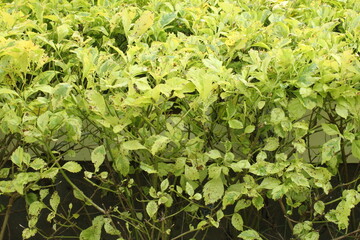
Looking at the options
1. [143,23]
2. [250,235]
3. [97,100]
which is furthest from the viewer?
[143,23]

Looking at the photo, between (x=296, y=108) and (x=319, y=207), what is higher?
(x=296, y=108)

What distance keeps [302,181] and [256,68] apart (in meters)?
0.49

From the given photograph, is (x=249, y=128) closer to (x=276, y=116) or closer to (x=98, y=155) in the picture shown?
(x=276, y=116)

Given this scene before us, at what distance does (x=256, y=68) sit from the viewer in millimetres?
2439

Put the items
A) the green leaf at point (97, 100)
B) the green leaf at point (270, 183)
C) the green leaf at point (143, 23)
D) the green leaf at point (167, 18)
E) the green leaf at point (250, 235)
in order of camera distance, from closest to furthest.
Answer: the green leaf at point (97, 100), the green leaf at point (270, 183), the green leaf at point (250, 235), the green leaf at point (143, 23), the green leaf at point (167, 18)

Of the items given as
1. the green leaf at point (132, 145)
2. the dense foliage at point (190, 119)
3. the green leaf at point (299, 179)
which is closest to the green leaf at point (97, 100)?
the dense foliage at point (190, 119)

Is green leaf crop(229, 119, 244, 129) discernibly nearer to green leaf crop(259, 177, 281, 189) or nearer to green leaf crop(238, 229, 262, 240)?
green leaf crop(259, 177, 281, 189)

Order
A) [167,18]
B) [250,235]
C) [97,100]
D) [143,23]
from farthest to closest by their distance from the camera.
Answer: [167,18]
[143,23]
[250,235]
[97,100]

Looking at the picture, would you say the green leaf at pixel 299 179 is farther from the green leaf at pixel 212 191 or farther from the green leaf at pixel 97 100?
the green leaf at pixel 97 100

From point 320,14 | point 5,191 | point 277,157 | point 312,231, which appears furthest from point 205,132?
point 320,14

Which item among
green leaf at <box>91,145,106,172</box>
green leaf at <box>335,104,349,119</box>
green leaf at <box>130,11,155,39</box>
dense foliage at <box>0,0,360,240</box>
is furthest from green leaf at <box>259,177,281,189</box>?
green leaf at <box>130,11,155,39</box>

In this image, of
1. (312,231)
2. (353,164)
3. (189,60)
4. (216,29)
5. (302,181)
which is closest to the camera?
(302,181)

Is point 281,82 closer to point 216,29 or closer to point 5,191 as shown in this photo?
point 216,29

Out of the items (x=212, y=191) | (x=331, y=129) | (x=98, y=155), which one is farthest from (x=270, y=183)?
(x=98, y=155)
